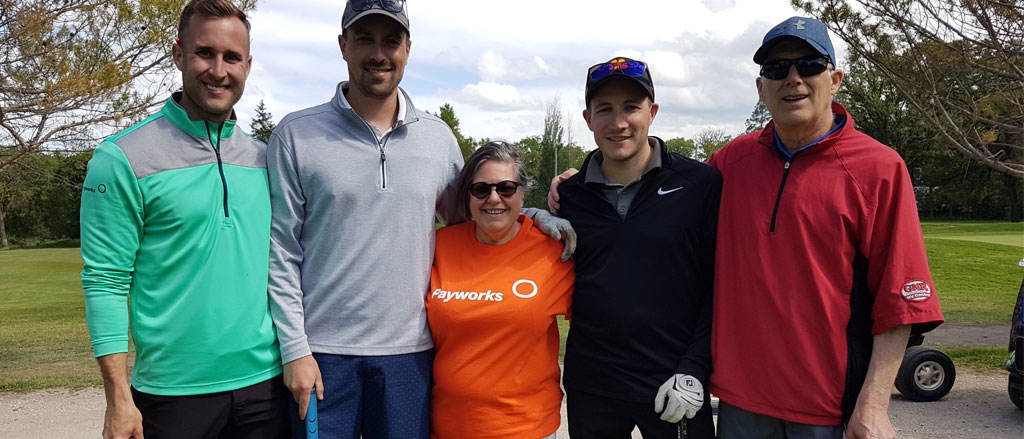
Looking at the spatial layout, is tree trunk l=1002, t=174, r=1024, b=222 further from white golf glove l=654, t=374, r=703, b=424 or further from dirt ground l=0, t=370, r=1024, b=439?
white golf glove l=654, t=374, r=703, b=424

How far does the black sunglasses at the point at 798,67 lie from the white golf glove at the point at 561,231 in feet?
3.59

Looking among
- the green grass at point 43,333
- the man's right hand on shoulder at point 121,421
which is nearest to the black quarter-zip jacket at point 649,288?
the man's right hand on shoulder at point 121,421

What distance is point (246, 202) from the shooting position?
297 cm

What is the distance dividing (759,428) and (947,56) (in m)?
7.75

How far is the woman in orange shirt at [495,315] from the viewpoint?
305 cm

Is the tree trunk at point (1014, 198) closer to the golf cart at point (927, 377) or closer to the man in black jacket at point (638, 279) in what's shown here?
the golf cart at point (927, 377)

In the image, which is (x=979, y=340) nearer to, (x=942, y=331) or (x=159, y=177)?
(x=942, y=331)

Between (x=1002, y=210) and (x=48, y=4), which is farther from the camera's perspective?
(x=1002, y=210)

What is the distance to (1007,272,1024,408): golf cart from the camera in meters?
5.77

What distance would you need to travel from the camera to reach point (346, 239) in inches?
118

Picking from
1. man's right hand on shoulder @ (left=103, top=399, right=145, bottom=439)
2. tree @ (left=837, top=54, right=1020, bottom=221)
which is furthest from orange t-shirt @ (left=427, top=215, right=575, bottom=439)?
tree @ (left=837, top=54, right=1020, bottom=221)

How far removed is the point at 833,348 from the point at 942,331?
8751 millimetres

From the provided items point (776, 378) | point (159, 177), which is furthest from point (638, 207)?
point (159, 177)

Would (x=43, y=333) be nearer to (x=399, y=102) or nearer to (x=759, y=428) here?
(x=399, y=102)
